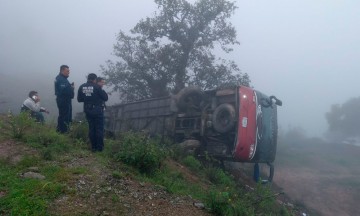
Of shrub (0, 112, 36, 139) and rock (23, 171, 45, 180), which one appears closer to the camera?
rock (23, 171, 45, 180)

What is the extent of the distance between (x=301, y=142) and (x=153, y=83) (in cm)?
2381

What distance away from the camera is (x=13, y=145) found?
6.26m

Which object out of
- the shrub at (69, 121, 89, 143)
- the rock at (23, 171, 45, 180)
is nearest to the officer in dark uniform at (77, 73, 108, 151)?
the shrub at (69, 121, 89, 143)

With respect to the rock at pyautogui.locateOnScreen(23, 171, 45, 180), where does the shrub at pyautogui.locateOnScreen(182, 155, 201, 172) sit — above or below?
above

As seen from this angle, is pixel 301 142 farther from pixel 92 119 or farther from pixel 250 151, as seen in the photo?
pixel 92 119

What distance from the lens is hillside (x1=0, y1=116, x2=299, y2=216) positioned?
14.8 feet

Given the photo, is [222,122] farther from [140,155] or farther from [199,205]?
[199,205]

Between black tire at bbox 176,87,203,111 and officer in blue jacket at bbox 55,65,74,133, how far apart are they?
13.2ft

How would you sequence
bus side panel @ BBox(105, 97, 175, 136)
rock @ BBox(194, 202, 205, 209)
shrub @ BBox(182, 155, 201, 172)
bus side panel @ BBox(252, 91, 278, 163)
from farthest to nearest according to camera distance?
bus side panel @ BBox(105, 97, 175, 136), bus side panel @ BBox(252, 91, 278, 163), shrub @ BBox(182, 155, 201, 172), rock @ BBox(194, 202, 205, 209)

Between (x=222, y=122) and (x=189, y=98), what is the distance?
153cm

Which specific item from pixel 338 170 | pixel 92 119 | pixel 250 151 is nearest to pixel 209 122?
pixel 250 151

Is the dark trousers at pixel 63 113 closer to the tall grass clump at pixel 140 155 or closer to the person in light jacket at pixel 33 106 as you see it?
the person in light jacket at pixel 33 106

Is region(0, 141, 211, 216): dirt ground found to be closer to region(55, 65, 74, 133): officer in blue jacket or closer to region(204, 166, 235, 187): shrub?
region(55, 65, 74, 133): officer in blue jacket

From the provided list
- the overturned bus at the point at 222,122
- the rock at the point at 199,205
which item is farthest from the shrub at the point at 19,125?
the rock at the point at 199,205
